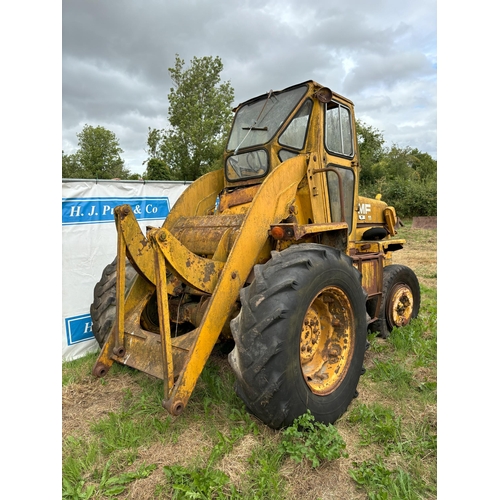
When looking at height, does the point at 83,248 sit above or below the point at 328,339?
above

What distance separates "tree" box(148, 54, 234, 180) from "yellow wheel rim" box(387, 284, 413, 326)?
16.7 m

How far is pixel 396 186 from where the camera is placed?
1069 inches

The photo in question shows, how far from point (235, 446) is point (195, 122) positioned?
19915mm

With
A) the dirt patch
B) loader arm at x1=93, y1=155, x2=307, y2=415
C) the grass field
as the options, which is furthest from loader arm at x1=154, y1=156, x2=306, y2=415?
the dirt patch

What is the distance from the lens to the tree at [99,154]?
137ft

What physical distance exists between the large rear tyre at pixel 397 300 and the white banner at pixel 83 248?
391cm

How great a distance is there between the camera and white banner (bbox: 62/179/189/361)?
512 cm

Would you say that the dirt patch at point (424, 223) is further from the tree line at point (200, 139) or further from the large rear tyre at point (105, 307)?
the large rear tyre at point (105, 307)

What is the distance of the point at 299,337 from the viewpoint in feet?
9.10

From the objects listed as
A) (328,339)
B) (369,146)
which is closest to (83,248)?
(328,339)

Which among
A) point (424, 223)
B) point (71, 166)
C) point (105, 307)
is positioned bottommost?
point (105, 307)

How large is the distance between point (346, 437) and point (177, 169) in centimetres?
2079

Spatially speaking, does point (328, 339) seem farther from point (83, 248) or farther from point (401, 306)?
point (83, 248)

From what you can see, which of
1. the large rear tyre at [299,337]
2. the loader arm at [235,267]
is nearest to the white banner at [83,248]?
the loader arm at [235,267]
